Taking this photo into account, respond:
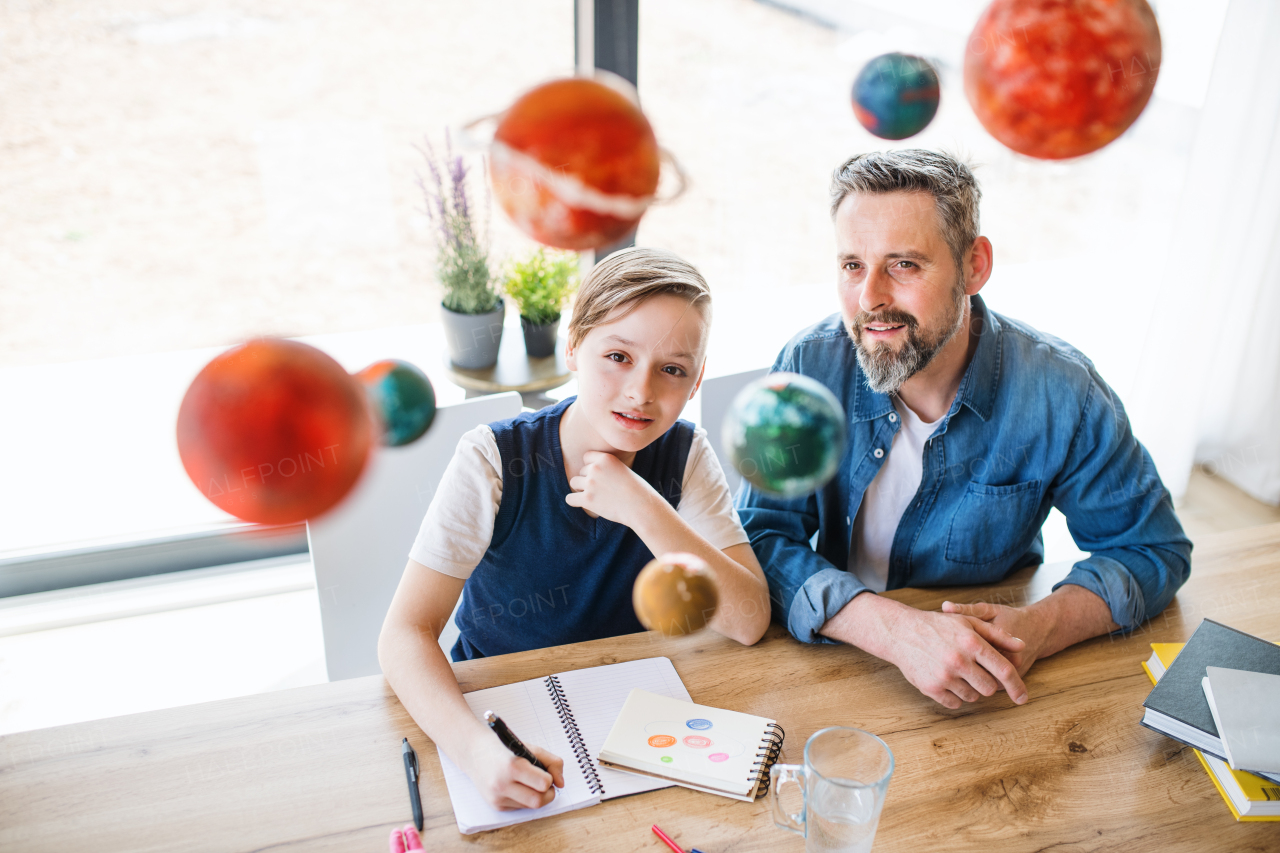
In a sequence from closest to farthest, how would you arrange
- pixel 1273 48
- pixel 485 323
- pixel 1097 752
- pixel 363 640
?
pixel 485 323, pixel 1097 752, pixel 363 640, pixel 1273 48

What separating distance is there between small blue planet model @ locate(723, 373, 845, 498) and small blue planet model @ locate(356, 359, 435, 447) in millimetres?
378

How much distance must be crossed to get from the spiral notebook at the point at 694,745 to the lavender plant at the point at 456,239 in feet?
1.65

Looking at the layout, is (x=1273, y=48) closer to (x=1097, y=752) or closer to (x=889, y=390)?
(x=889, y=390)

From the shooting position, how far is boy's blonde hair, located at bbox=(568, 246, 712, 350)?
924mm

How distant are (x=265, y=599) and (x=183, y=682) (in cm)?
34

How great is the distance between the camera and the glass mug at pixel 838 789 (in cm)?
83

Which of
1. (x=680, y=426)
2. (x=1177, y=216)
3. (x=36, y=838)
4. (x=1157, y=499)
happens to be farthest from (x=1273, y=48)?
(x=36, y=838)

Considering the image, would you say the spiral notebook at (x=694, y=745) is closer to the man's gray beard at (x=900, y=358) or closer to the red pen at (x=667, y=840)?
the red pen at (x=667, y=840)

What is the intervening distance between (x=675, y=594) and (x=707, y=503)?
0.97 ft

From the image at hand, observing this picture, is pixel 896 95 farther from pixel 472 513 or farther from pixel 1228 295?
pixel 1228 295

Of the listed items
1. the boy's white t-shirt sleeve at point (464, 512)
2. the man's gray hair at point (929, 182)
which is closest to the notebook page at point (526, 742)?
the boy's white t-shirt sleeve at point (464, 512)

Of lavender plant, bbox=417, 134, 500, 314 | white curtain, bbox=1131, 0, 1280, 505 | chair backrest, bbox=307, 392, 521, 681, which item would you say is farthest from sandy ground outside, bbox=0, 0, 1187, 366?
white curtain, bbox=1131, 0, 1280, 505

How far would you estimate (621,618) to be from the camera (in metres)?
1.28

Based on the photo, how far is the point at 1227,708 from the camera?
99 centimetres
